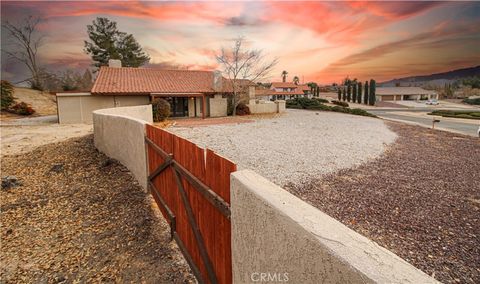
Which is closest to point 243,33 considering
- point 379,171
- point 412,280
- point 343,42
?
point 343,42

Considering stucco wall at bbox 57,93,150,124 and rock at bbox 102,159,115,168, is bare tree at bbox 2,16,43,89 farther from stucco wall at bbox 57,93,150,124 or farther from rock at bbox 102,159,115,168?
rock at bbox 102,159,115,168

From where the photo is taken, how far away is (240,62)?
28.2 m

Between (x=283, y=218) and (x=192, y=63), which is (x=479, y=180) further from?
(x=192, y=63)

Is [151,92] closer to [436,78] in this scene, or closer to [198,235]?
[198,235]

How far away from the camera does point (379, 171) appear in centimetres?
719

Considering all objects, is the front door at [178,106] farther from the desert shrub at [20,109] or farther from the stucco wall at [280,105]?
the desert shrub at [20,109]

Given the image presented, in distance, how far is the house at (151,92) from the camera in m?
20.1

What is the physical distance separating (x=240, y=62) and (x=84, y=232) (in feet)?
87.3

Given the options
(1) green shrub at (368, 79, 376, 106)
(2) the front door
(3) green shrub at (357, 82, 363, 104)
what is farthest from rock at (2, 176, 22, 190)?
(3) green shrub at (357, 82, 363, 104)

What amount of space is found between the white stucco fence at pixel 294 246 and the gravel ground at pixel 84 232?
1.71 m

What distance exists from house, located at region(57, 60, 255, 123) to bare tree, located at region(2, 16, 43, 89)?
858 inches

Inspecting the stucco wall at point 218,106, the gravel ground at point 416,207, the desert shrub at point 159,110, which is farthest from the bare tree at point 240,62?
the gravel ground at point 416,207

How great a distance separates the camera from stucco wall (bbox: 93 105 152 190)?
541cm

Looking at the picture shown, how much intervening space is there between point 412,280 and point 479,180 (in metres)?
8.35
